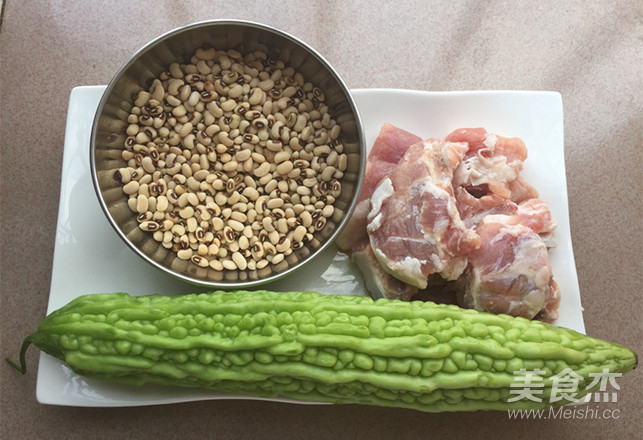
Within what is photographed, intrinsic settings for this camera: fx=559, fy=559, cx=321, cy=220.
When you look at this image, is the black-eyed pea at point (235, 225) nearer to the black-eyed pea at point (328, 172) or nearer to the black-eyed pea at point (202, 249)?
the black-eyed pea at point (202, 249)

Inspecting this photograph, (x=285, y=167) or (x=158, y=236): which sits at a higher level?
(x=285, y=167)

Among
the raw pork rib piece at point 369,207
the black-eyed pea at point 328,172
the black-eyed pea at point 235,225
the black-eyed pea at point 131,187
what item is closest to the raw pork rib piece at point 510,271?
the raw pork rib piece at point 369,207

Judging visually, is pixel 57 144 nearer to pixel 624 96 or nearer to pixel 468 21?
pixel 468 21

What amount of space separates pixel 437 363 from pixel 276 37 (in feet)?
3.71

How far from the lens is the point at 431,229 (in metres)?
1.74

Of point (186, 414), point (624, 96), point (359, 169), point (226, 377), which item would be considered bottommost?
point (186, 414)

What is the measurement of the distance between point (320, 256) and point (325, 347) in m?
0.45

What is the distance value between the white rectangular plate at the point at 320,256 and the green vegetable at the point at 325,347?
18 cm

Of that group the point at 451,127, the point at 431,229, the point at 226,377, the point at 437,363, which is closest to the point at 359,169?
the point at 431,229

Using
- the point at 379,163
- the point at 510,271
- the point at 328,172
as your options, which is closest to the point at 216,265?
the point at 328,172

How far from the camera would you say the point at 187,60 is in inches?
74.4

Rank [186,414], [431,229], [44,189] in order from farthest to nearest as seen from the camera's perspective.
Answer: [44,189]
[186,414]
[431,229]

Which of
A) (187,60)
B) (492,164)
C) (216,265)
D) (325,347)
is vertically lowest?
(325,347)

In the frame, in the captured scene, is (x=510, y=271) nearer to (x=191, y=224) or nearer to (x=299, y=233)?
(x=299, y=233)
